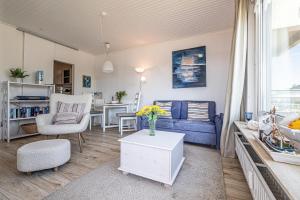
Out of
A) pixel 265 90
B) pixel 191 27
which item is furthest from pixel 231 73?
pixel 191 27

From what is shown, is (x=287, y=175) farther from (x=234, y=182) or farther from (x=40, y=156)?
(x=40, y=156)

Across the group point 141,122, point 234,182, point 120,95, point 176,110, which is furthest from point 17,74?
point 234,182

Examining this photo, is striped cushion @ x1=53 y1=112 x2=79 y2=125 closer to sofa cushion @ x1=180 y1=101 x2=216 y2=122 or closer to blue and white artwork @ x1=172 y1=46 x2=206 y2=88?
sofa cushion @ x1=180 y1=101 x2=216 y2=122

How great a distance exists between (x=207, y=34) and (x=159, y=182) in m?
3.24

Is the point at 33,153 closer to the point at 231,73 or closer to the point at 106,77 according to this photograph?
the point at 231,73

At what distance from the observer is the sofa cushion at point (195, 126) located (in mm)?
2497

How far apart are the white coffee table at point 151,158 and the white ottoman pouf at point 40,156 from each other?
0.76 metres

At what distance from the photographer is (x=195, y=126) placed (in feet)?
8.55

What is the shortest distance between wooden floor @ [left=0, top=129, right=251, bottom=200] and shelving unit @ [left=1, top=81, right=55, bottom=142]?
611 mm

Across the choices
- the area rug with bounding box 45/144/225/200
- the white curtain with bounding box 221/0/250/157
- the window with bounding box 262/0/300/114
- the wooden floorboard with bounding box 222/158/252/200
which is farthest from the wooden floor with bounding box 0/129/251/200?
the window with bounding box 262/0/300/114

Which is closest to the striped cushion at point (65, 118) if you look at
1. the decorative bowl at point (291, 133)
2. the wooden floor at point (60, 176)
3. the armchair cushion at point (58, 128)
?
the armchair cushion at point (58, 128)

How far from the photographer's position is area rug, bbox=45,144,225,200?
1.28 meters

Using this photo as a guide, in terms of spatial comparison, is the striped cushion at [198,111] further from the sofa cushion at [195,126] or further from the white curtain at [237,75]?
the white curtain at [237,75]

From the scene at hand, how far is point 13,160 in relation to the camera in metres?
1.94
